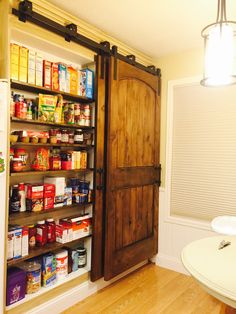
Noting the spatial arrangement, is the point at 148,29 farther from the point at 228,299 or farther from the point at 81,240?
the point at 228,299

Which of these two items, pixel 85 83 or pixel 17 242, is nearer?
pixel 17 242

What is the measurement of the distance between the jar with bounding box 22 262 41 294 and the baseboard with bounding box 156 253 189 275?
4.98 ft

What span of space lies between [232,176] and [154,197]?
0.88 m

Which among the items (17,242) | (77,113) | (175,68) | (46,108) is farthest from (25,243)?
(175,68)

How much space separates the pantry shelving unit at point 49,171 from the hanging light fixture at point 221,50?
4.11 ft

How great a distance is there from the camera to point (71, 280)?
2.27m

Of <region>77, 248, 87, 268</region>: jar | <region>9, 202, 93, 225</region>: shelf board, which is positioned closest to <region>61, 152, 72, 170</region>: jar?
<region>9, 202, 93, 225</region>: shelf board

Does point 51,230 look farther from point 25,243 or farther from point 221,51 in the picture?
point 221,51

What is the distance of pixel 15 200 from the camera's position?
1937 mm

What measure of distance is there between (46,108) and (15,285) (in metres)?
1.33

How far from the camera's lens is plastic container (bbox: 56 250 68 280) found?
7.34 feet

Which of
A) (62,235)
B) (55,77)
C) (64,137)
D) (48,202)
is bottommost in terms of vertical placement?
(62,235)

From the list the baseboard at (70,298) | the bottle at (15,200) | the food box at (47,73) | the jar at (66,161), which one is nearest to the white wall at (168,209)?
the baseboard at (70,298)

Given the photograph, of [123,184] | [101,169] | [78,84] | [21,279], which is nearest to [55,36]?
[78,84]
